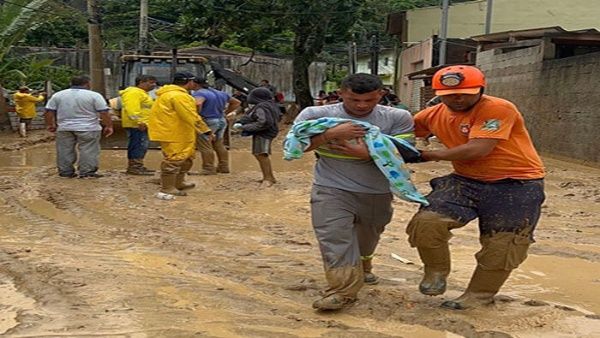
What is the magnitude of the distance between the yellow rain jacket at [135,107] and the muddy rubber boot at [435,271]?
281 inches

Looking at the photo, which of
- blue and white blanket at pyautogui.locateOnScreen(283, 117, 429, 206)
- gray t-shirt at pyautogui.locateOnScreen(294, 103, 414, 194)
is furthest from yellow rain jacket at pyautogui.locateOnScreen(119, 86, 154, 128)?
blue and white blanket at pyautogui.locateOnScreen(283, 117, 429, 206)

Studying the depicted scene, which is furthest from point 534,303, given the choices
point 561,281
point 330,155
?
point 330,155

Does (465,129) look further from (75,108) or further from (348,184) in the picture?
(75,108)

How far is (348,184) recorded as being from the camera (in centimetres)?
443

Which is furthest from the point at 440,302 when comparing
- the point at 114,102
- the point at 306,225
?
the point at 114,102

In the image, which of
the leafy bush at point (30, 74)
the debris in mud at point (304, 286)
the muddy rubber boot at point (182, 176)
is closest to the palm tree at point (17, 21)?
the leafy bush at point (30, 74)

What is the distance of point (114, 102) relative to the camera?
13.2m

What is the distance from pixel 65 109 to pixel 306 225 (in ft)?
15.3

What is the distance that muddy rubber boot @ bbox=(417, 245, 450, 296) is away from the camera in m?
4.50

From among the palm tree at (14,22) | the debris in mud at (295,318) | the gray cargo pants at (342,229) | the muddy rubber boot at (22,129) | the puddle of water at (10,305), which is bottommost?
the muddy rubber boot at (22,129)

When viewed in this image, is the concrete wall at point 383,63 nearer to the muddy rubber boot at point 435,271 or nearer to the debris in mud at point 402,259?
the debris in mud at point 402,259

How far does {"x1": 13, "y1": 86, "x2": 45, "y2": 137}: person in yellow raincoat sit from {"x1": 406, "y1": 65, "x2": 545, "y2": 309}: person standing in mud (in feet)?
49.4

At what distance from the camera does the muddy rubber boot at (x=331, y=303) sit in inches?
171

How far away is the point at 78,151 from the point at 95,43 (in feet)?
38.6
